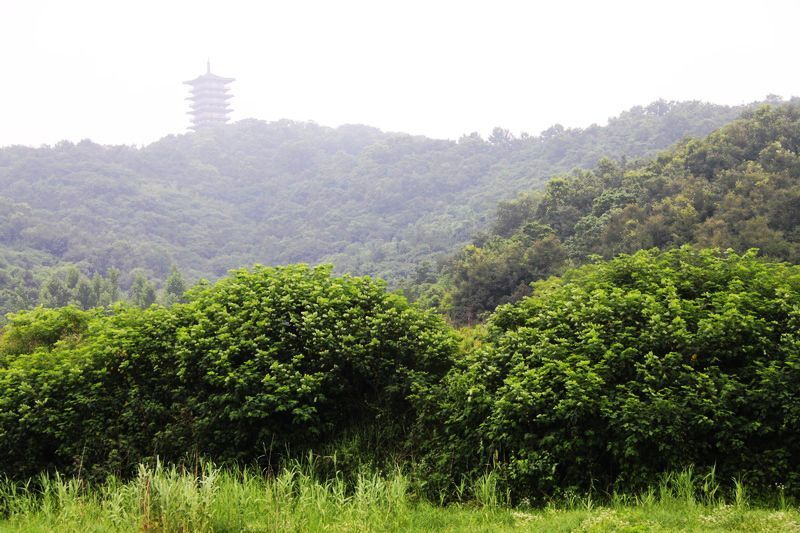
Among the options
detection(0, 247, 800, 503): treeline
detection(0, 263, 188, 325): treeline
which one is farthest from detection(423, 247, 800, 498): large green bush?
detection(0, 263, 188, 325): treeline

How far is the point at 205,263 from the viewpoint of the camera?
7619cm

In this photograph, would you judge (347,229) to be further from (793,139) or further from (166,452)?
(166,452)

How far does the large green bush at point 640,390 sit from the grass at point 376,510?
292 millimetres

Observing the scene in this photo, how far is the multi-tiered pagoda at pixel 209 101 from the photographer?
457 ft

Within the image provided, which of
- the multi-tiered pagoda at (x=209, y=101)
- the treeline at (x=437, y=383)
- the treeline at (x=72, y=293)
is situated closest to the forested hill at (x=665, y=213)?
the treeline at (x=437, y=383)

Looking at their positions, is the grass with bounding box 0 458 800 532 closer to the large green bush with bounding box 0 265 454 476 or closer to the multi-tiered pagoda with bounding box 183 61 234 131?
the large green bush with bounding box 0 265 454 476

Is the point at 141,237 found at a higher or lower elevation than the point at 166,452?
higher

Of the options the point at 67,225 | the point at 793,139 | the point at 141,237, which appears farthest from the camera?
the point at 141,237

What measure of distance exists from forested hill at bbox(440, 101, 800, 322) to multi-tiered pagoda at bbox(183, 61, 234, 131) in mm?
120031

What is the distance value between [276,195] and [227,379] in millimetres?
93754

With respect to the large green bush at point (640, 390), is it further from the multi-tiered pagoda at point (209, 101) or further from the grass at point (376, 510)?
the multi-tiered pagoda at point (209, 101)

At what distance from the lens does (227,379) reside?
279 inches

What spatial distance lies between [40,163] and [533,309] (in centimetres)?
9968

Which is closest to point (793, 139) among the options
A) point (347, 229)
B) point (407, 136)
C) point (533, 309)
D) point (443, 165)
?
point (533, 309)
